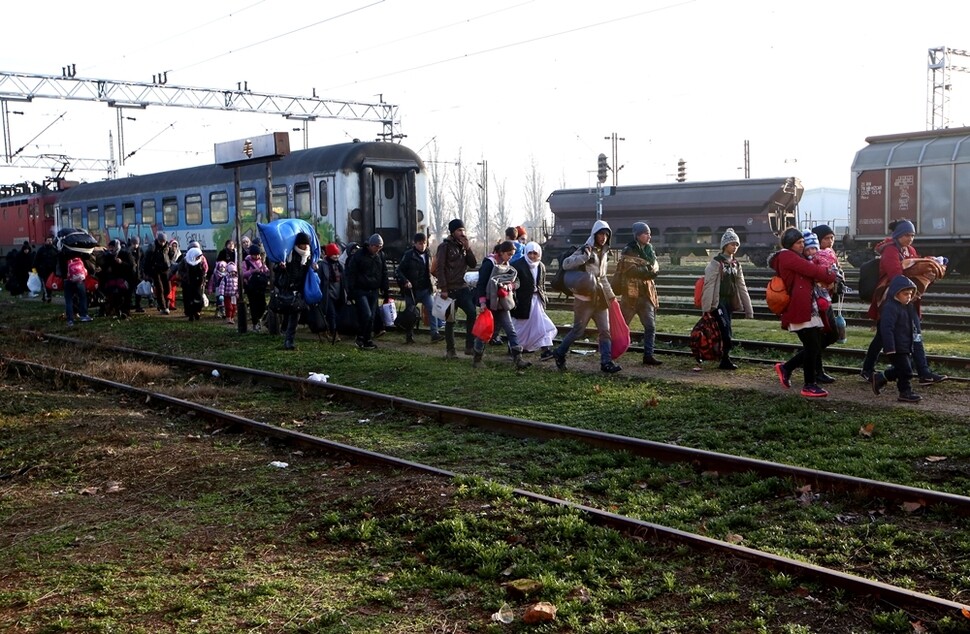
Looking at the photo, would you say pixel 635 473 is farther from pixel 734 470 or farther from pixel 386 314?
pixel 386 314

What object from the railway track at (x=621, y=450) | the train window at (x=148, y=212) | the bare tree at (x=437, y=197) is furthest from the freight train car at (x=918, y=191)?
the bare tree at (x=437, y=197)

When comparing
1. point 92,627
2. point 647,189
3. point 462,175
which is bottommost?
point 92,627

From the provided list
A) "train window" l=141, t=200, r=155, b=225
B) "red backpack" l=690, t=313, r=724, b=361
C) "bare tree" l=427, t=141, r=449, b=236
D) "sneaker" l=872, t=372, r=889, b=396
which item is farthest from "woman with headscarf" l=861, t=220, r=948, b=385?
"bare tree" l=427, t=141, r=449, b=236

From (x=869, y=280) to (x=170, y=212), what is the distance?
22.7m

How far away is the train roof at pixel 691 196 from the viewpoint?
33156mm

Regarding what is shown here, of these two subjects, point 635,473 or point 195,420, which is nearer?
point 635,473

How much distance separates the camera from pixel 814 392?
9461mm

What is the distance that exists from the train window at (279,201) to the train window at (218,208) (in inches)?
63.5

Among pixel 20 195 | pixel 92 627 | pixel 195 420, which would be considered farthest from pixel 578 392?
pixel 20 195

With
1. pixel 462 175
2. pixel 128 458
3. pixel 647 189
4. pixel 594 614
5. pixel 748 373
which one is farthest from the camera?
pixel 462 175

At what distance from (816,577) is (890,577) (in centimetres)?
44

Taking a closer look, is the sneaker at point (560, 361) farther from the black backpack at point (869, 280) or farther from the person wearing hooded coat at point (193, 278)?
the person wearing hooded coat at point (193, 278)

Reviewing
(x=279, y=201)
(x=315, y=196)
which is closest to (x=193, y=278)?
(x=315, y=196)

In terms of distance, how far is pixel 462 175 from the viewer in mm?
98000
